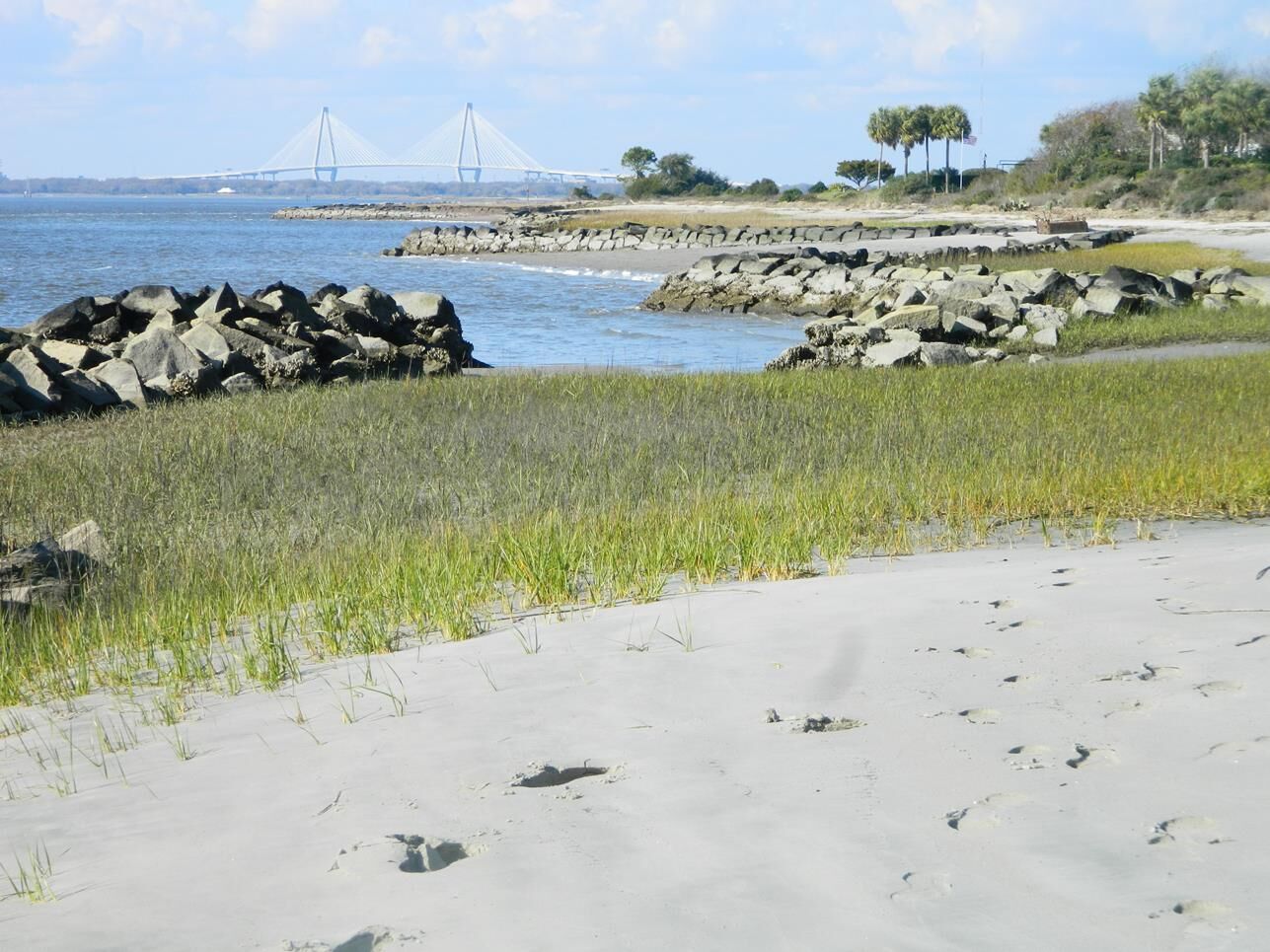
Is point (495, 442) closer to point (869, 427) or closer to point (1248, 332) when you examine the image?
point (869, 427)

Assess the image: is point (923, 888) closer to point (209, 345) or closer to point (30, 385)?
point (30, 385)

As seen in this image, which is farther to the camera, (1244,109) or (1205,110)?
(1205,110)

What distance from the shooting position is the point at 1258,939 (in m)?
2.53

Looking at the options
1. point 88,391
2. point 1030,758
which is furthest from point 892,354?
point 1030,758

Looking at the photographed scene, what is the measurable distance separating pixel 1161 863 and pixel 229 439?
1025 cm

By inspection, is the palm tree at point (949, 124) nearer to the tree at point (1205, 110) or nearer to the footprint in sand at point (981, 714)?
the tree at point (1205, 110)

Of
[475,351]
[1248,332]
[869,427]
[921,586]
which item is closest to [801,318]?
[475,351]

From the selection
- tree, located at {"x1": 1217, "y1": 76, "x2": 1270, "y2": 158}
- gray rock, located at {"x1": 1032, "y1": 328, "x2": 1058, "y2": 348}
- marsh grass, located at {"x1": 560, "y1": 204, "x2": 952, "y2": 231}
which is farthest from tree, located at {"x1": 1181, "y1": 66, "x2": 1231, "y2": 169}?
gray rock, located at {"x1": 1032, "y1": 328, "x2": 1058, "y2": 348}

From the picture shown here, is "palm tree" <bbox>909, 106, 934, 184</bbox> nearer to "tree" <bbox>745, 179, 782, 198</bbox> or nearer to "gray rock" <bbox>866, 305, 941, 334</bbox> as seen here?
"tree" <bbox>745, 179, 782, 198</bbox>

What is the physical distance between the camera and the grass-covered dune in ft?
20.0

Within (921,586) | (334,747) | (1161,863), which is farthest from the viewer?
(921,586)

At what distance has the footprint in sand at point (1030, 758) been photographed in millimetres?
3514

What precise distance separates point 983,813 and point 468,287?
43566 mm

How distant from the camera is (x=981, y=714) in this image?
3.97 m
